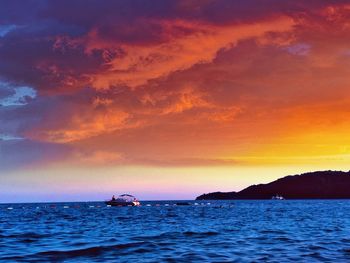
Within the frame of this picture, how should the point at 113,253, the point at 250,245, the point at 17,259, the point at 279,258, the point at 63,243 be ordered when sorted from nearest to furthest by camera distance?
the point at 279,258 < the point at 17,259 < the point at 113,253 < the point at 250,245 < the point at 63,243

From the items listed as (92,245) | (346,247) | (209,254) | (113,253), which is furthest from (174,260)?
(346,247)

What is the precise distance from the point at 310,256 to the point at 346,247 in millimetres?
6974

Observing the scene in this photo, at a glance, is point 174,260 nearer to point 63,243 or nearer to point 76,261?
point 76,261

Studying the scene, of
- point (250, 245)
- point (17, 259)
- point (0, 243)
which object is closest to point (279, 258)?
point (250, 245)

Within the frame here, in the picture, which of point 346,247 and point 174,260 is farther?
point 346,247

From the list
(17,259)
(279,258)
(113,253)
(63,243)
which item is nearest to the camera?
(279,258)

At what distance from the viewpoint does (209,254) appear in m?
33.9

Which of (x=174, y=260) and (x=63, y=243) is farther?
(x=63, y=243)

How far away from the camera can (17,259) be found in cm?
3291

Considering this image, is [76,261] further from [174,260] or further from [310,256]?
[310,256]

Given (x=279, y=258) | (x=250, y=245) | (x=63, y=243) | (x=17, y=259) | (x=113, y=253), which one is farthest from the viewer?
(x=63, y=243)

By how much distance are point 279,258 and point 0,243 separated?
91.6 feet

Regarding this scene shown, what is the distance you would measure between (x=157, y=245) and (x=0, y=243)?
628 inches

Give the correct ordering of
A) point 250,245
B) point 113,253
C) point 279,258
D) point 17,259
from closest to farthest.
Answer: point 279,258 < point 17,259 < point 113,253 < point 250,245
